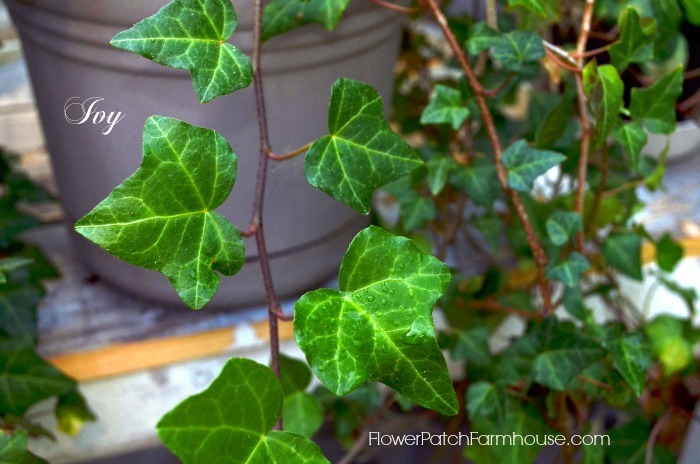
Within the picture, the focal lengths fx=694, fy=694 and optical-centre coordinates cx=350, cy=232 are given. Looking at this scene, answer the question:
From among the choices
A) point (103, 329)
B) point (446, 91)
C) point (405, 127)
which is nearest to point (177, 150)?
point (446, 91)

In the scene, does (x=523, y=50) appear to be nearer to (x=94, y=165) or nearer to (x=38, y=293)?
(x=94, y=165)

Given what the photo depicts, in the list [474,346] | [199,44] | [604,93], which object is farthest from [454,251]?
[199,44]

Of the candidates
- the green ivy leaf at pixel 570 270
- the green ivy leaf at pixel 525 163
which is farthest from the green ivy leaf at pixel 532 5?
the green ivy leaf at pixel 570 270

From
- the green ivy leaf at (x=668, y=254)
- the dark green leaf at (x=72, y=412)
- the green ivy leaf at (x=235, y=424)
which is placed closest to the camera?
the green ivy leaf at (x=235, y=424)

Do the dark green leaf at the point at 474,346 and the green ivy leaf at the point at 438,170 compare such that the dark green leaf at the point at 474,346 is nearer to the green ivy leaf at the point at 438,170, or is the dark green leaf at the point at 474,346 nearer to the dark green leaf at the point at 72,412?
the green ivy leaf at the point at 438,170
